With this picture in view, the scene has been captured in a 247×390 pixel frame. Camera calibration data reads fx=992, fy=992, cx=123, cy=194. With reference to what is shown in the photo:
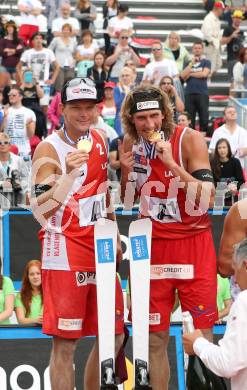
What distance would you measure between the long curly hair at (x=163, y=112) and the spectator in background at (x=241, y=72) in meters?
12.0

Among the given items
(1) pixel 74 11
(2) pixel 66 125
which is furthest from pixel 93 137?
(1) pixel 74 11

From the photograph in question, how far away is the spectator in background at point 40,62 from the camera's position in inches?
700

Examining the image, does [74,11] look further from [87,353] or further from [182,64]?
[87,353]

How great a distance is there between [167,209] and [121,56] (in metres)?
11.8

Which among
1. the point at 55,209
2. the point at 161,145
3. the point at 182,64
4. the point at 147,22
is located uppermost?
the point at 147,22

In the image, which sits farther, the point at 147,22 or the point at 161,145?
the point at 147,22

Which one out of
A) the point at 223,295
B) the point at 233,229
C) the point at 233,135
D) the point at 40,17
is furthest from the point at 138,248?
the point at 40,17

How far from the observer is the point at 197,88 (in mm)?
17438

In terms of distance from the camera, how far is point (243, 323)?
495cm

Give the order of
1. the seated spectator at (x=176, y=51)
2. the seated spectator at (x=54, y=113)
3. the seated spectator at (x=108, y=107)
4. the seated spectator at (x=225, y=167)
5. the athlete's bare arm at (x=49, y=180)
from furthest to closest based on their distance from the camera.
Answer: the seated spectator at (x=176, y=51) → the seated spectator at (x=54, y=113) → the seated spectator at (x=108, y=107) → the seated spectator at (x=225, y=167) → the athlete's bare arm at (x=49, y=180)

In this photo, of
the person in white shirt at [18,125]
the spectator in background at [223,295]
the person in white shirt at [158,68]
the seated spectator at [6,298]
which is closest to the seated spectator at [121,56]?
the person in white shirt at [158,68]

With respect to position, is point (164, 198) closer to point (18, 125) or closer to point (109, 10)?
point (18, 125)

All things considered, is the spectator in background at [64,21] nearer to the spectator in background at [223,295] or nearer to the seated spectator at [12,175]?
the seated spectator at [12,175]

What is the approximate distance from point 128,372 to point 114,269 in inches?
55.4
